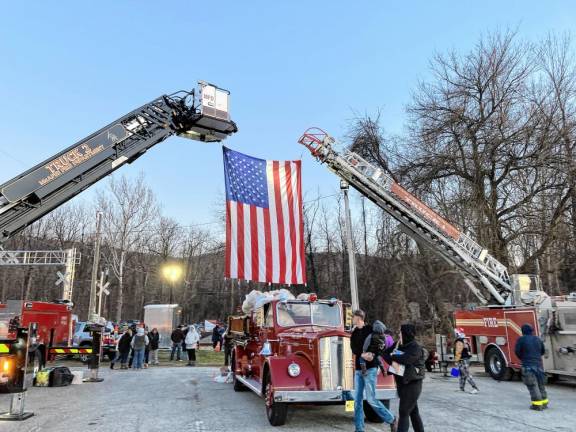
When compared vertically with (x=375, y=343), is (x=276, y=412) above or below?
below

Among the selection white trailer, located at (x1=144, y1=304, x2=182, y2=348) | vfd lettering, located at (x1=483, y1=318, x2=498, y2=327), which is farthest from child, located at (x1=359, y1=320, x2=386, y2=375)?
white trailer, located at (x1=144, y1=304, x2=182, y2=348)

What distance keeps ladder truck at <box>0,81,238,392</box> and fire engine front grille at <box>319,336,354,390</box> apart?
5.08 meters

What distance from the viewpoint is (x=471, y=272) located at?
15445 millimetres

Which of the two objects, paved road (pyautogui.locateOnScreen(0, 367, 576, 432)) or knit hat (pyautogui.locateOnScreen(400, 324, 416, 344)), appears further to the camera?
paved road (pyautogui.locateOnScreen(0, 367, 576, 432))

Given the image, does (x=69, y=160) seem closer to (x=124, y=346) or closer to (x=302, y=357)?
(x=302, y=357)

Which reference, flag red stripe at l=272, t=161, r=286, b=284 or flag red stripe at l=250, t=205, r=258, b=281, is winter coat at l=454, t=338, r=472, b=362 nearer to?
flag red stripe at l=272, t=161, r=286, b=284

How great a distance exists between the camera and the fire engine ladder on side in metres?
15.4

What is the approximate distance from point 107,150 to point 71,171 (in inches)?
43.8

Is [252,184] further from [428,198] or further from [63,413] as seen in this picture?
[428,198]

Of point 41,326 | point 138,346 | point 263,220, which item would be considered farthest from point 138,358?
point 263,220

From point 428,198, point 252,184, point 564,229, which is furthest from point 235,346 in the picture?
point 564,229

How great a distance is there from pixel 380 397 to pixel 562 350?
301 inches

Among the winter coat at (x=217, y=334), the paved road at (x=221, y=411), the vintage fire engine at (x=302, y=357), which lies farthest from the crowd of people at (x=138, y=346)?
the vintage fire engine at (x=302, y=357)

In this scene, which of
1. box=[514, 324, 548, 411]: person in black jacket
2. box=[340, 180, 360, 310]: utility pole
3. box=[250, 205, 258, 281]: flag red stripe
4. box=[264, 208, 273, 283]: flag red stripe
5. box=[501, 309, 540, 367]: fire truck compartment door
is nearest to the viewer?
box=[514, 324, 548, 411]: person in black jacket
